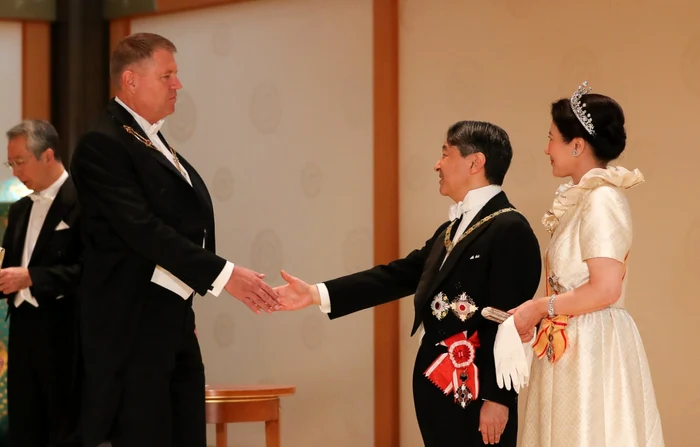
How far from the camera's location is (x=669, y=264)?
4102mm

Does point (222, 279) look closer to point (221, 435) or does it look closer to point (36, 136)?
point (221, 435)

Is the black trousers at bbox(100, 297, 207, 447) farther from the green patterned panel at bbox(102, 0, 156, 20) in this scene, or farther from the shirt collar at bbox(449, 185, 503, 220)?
the green patterned panel at bbox(102, 0, 156, 20)

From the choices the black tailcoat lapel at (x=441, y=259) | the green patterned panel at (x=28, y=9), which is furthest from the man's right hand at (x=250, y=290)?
the green patterned panel at (x=28, y=9)

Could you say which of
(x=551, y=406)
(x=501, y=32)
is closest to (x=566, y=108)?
(x=551, y=406)

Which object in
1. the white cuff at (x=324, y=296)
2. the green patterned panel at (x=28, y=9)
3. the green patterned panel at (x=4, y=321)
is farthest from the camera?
the green patterned panel at (x=28, y=9)

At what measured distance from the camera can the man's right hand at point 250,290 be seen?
117 inches

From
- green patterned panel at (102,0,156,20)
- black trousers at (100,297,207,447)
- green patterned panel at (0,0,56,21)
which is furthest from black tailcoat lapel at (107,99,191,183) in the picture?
green patterned panel at (0,0,56,21)

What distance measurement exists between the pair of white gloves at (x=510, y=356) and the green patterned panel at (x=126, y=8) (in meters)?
3.69

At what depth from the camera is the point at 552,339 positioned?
8.74 feet

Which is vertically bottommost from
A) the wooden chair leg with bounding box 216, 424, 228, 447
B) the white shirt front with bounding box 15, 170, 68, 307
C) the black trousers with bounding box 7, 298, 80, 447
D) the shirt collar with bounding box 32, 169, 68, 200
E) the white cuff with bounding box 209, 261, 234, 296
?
the wooden chair leg with bounding box 216, 424, 228, 447

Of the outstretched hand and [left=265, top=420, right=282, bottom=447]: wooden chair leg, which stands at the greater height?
the outstretched hand

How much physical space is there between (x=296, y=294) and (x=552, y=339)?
0.97 meters

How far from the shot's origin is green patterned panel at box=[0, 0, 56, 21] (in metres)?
5.59

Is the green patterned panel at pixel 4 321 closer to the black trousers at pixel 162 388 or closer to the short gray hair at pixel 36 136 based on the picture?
the short gray hair at pixel 36 136
